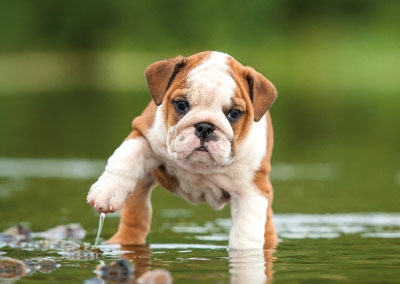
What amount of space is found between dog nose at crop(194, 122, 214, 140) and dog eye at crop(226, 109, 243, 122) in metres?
0.20

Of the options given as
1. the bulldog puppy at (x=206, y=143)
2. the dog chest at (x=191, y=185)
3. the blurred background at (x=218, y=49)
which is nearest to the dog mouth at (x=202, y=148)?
the bulldog puppy at (x=206, y=143)

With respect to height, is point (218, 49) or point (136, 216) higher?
point (218, 49)

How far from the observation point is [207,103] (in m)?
7.49

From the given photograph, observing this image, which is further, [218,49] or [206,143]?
[218,49]

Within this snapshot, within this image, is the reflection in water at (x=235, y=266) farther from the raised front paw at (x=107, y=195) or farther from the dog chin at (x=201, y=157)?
the dog chin at (x=201, y=157)

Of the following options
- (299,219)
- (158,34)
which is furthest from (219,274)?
(158,34)

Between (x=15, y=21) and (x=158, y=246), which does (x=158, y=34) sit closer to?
(x=15, y=21)

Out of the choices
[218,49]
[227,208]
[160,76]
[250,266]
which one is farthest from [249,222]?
[218,49]

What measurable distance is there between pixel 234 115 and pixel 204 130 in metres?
0.28

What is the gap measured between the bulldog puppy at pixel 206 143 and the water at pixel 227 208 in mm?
338

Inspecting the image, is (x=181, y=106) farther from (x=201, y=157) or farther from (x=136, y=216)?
(x=136, y=216)

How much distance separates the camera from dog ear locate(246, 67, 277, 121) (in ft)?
25.4

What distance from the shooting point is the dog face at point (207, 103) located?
742 centimetres

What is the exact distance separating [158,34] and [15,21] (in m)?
4.90
